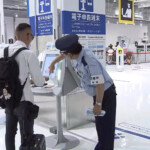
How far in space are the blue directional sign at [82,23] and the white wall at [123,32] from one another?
743 inches

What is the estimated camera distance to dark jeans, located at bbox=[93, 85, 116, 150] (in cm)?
238

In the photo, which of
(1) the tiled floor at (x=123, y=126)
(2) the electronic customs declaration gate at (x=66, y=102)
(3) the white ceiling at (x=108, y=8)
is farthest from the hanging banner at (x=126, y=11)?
(3) the white ceiling at (x=108, y=8)

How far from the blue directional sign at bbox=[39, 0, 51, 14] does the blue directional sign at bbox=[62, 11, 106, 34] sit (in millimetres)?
333

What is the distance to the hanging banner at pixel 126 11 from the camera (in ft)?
28.2

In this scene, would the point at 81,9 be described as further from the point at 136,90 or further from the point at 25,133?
the point at 136,90

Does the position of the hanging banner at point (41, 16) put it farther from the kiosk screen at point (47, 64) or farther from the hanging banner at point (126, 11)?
the hanging banner at point (126, 11)

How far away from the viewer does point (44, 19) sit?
13.6 feet

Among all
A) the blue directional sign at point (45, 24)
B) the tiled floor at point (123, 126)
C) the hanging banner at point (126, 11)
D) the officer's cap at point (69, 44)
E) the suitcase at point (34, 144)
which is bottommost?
the tiled floor at point (123, 126)

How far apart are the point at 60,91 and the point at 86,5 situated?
1.75 metres

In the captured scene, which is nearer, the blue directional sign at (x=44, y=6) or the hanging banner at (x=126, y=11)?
the blue directional sign at (x=44, y=6)

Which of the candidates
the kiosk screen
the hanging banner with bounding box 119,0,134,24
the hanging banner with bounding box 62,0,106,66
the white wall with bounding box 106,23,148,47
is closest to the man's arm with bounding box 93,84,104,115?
the kiosk screen


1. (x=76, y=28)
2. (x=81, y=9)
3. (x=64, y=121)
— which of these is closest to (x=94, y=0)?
(x=81, y=9)

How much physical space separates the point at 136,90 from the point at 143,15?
15203 millimetres

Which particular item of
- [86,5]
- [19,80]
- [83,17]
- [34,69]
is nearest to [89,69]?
[34,69]
